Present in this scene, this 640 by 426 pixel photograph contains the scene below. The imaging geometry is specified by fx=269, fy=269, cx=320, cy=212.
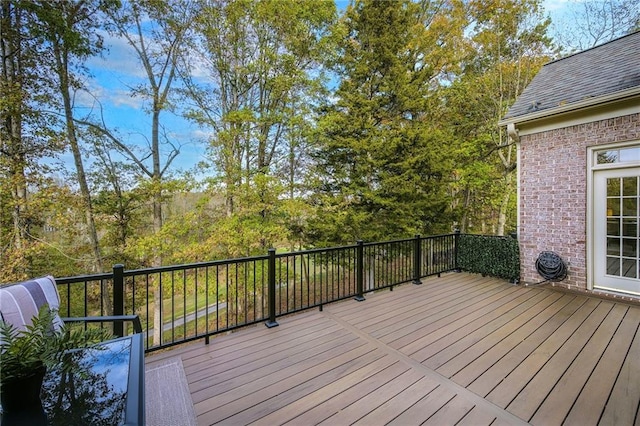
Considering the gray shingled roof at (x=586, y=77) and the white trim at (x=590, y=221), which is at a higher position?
the gray shingled roof at (x=586, y=77)

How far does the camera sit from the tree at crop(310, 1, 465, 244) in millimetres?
8375

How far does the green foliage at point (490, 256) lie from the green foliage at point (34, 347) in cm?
598

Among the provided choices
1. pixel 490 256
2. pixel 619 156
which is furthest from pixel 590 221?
pixel 490 256

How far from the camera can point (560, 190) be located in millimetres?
4547

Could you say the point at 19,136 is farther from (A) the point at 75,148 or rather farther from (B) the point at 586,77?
(B) the point at 586,77

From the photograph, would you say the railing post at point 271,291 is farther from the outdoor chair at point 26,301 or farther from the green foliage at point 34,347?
the green foliage at point 34,347

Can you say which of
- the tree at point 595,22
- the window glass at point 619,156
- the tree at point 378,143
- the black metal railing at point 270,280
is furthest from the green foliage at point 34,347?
the tree at point 595,22

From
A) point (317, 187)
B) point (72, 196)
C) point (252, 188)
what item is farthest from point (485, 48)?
point (72, 196)

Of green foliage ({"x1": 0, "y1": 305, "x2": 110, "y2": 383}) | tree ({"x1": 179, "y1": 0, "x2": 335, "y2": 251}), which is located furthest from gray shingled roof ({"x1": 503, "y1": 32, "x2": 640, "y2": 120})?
green foliage ({"x1": 0, "y1": 305, "x2": 110, "y2": 383})

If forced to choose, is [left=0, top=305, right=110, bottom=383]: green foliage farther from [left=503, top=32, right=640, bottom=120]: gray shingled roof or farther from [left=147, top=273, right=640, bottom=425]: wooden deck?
[left=503, top=32, right=640, bottom=120]: gray shingled roof

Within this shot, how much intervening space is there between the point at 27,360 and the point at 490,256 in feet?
20.1

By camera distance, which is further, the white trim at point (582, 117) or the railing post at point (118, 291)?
the white trim at point (582, 117)

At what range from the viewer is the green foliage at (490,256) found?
5.00m

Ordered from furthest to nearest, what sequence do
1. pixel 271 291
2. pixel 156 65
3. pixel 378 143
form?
pixel 378 143, pixel 156 65, pixel 271 291
